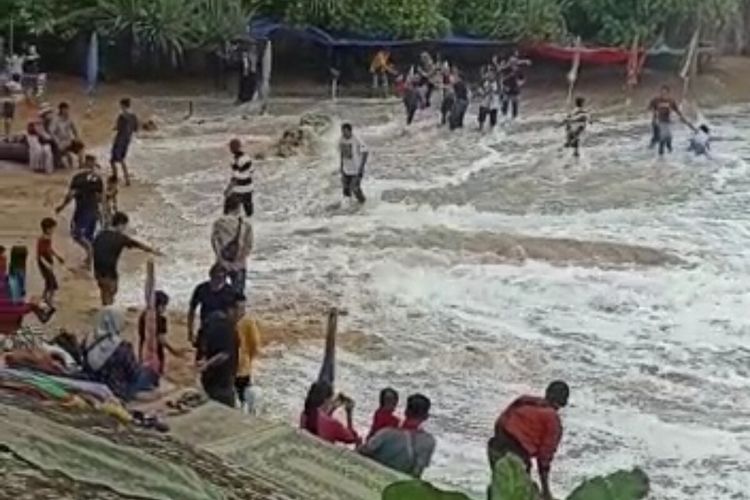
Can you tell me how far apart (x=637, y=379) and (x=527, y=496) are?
35.0 ft

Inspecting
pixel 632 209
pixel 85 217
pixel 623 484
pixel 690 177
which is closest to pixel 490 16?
pixel 690 177

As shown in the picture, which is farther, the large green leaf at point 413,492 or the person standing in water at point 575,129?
the person standing in water at point 575,129

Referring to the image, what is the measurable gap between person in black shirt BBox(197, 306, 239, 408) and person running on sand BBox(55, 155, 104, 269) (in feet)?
18.3

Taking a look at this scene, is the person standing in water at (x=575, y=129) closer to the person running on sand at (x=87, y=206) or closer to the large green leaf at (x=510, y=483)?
the person running on sand at (x=87, y=206)

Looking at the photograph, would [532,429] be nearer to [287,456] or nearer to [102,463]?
[287,456]

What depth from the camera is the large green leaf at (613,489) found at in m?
4.53

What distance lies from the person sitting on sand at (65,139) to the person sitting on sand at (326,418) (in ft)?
39.1

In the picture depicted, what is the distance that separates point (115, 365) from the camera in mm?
11023

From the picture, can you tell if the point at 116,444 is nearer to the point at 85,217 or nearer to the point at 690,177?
the point at 85,217

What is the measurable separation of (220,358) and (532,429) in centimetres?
256

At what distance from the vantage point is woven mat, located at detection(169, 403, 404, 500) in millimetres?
8703

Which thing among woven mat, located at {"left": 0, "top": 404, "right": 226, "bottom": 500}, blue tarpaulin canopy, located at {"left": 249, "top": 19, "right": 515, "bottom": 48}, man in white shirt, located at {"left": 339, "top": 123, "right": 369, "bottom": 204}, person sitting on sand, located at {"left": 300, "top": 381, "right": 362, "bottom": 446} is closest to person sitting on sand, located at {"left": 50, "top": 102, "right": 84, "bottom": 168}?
man in white shirt, located at {"left": 339, "top": 123, "right": 369, "bottom": 204}

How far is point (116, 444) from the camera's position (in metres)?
8.05

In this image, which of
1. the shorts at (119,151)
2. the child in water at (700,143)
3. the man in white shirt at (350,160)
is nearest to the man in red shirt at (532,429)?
the man in white shirt at (350,160)
